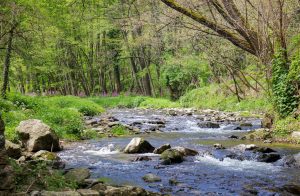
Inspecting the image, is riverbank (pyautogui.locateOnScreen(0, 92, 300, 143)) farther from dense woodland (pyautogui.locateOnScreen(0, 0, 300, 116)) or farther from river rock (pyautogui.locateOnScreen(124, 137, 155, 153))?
river rock (pyautogui.locateOnScreen(124, 137, 155, 153))

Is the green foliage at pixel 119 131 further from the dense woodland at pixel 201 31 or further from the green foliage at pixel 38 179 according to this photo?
the green foliage at pixel 38 179

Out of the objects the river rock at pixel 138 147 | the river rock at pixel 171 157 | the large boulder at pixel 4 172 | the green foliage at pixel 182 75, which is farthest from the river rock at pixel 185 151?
the green foliage at pixel 182 75

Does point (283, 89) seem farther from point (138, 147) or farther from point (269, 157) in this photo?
point (138, 147)

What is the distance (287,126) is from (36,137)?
8145 mm

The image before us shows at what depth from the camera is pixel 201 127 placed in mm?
17188

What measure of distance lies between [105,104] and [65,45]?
37.1 feet

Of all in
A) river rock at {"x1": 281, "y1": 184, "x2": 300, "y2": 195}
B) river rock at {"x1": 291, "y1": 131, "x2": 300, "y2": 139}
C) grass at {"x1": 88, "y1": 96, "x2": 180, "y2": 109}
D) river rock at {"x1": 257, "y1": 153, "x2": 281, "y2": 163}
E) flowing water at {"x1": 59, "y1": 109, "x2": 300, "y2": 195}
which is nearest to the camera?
river rock at {"x1": 281, "y1": 184, "x2": 300, "y2": 195}

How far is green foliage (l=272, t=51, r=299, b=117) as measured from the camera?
13.7 m

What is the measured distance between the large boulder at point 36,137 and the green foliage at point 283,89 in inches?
310

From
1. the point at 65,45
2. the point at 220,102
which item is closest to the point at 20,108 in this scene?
the point at 220,102

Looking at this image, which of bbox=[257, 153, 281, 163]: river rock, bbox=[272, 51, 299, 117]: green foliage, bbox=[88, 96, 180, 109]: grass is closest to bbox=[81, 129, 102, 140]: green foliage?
bbox=[257, 153, 281, 163]: river rock

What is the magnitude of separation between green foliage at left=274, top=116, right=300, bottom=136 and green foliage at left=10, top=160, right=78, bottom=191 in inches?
343

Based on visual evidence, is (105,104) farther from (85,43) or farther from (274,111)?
(274,111)

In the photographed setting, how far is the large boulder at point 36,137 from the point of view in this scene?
1070cm
